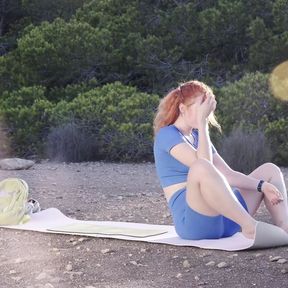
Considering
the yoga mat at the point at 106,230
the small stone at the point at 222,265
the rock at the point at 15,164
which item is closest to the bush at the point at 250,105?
the rock at the point at 15,164

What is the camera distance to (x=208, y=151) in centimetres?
577

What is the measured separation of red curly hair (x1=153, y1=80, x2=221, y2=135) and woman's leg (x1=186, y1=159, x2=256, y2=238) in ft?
1.64

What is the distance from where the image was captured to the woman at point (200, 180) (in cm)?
559

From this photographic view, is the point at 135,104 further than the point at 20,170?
Yes

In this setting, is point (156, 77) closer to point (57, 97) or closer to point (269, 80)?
point (57, 97)

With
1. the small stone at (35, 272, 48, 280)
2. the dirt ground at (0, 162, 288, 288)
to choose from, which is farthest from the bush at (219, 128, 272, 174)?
the small stone at (35, 272, 48, 280)

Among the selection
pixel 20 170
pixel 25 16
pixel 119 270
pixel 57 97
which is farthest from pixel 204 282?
pixel 25 16

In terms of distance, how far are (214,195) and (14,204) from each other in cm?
218

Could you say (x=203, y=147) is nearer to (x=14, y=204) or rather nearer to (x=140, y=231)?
(x=140, y=231)

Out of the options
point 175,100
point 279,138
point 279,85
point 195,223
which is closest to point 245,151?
point 279,138

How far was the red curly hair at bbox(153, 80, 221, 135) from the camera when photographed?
5.94 meters

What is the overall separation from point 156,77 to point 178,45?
0.79 metres

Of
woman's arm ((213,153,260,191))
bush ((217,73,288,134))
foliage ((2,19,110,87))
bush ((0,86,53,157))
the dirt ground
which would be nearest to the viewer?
the dirt ground

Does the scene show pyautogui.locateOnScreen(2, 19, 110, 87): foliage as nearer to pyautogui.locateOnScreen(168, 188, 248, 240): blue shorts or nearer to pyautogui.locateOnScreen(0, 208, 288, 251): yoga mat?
pyautogui.locateOnScreen(0, 208, 288, 251): yoga mat
